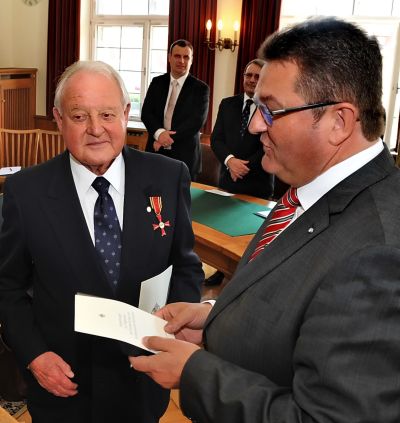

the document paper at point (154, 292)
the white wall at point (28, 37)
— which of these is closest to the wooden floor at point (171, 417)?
the document paper at point (154, 292)

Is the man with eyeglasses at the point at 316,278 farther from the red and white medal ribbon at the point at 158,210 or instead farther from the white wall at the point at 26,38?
the white wall at the point at 26,38

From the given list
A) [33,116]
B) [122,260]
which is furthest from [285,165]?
[33,116]

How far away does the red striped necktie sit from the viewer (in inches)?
47.9

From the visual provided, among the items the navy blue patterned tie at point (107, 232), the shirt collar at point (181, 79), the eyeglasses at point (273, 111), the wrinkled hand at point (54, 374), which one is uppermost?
the shirt collar at point (181, 79)

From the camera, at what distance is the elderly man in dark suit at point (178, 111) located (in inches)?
193

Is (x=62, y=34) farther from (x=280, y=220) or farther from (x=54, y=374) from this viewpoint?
(x=280, y=220)

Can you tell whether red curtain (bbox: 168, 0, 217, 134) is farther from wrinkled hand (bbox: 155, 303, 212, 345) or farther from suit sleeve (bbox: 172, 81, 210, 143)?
wrinkled hand (bbox: 155, 303, 212, 345)

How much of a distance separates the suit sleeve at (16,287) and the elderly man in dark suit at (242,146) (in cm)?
227

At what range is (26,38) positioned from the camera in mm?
7898

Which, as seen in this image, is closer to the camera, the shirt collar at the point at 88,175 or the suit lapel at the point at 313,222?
the suit lapel at the point at 313,222

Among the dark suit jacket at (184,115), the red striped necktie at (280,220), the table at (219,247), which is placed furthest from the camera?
the dark suit jacket at (184,115)

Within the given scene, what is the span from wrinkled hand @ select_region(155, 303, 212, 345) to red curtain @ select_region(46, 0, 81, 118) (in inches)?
266

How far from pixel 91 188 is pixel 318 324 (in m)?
0.94

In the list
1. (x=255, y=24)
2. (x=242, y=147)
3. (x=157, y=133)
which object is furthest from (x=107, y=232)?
(x=255, y=24)
